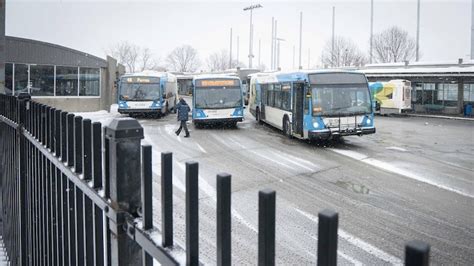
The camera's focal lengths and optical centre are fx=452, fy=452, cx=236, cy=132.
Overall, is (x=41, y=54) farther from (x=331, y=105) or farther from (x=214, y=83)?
(x=331, y=105)

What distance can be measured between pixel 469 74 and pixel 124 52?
87995mm

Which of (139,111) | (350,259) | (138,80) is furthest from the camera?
(138,80)

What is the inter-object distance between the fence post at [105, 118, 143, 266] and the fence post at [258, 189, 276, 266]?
87 cm

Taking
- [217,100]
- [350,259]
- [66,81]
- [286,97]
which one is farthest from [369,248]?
[66,81]

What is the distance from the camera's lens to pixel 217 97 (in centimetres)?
2509

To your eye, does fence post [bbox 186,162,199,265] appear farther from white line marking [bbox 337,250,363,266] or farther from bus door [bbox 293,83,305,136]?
bus door [bbox 293,83,305,136]

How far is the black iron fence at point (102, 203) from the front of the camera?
139 cm

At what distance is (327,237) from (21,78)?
123ft

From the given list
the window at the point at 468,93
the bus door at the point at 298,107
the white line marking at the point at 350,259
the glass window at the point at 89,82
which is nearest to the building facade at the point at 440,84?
the window at the point at 468,93

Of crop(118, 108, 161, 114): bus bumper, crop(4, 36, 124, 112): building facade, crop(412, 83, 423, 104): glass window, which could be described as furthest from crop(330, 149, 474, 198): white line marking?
crop(412, 83, 423, 104): glass window

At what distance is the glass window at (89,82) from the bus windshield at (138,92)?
810 cm

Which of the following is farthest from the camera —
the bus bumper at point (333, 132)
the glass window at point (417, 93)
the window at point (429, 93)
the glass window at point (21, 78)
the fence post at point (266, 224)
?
the glass window at point (417, 93)

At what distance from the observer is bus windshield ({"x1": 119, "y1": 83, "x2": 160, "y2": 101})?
1222 inches

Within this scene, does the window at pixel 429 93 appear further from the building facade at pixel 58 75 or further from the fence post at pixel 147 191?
the fence post at pixel 147 191
